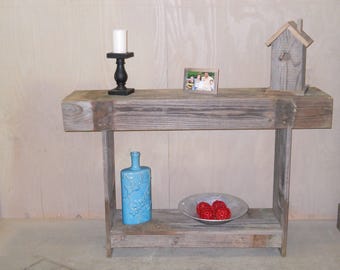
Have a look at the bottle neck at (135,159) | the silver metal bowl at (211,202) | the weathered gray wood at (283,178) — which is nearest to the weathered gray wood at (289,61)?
the weathered gray wood at (283,178)

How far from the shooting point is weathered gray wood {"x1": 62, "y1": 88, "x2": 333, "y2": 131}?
5.36 ft

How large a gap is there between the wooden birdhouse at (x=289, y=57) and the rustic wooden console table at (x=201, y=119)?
0.04 m

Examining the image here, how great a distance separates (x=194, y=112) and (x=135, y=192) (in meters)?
0.41

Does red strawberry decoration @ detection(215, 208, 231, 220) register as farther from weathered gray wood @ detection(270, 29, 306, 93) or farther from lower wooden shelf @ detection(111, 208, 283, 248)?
weathered gray wood @ detection(270, 29, 306, 93)

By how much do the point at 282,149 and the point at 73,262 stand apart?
3.04ft

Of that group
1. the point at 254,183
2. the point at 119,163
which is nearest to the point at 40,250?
the point at 119,163

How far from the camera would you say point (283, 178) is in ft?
5.71

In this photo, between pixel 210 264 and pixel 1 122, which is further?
pixel 1 122

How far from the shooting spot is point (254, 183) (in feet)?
6.78

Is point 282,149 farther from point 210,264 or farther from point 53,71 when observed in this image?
point 53,71

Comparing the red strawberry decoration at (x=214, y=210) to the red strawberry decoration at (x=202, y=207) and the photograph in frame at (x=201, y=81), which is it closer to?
the red strawberry decoration at (x=202, y=207)

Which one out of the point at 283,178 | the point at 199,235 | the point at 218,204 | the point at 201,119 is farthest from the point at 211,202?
the point at 201,119

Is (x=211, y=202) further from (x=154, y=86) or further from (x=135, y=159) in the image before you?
(x=154, y=86)

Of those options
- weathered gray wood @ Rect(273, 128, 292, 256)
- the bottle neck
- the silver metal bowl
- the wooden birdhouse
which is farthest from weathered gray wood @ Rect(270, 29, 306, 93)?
the bottle neck
